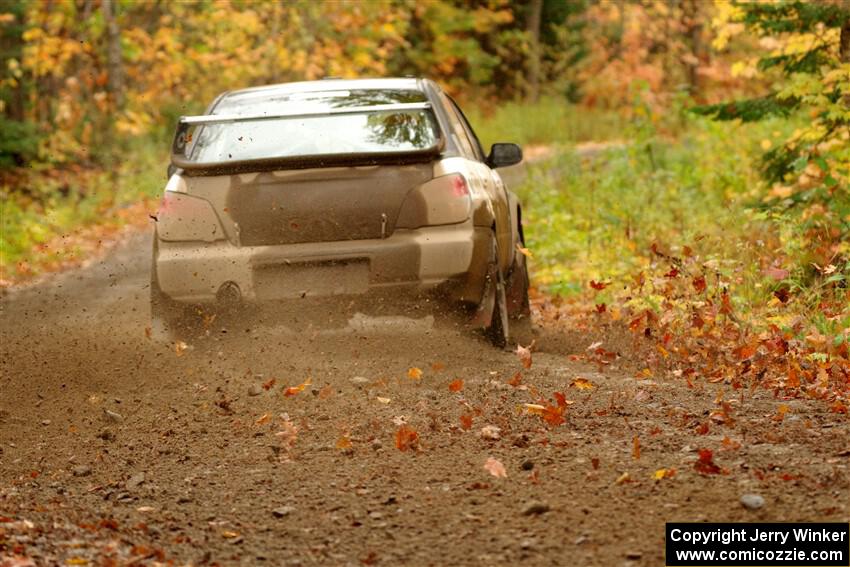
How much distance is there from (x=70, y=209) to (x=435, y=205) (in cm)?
1208

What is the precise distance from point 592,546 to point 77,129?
21.0m

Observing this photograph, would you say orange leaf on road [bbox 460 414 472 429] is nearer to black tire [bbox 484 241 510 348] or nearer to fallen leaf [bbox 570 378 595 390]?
fallen leaf [bbox 570 378 595 390]

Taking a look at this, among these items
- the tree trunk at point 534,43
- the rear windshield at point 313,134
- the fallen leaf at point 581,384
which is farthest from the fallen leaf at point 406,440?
the tree trunk at point 534,43

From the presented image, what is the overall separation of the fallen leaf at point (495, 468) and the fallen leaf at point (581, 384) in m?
1.67

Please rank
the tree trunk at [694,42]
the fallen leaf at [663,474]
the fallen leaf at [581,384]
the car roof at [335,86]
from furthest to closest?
the tree trunk at [694,42], the car roof at [335,86], the fallen leaf at [581,384], the fallen leaf at [663,474]

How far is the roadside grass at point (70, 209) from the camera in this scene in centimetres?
1468

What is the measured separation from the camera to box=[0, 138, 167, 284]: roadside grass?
14.7 m

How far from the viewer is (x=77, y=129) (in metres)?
23.7

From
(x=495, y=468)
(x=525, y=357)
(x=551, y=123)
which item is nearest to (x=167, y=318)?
(x=525, y=357)

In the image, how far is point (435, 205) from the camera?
746 centimetres

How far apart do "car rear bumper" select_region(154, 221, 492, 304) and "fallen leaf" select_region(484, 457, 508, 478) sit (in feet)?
7.72

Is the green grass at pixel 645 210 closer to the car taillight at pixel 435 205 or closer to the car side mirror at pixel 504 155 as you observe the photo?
the car side mirror at pixel 504 155

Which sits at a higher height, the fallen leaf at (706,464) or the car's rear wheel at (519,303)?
the fallen leaf at (706,464)

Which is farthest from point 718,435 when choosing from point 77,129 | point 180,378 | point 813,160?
point 77,129
